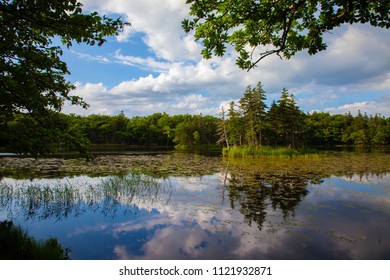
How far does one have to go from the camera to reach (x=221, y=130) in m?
56.0

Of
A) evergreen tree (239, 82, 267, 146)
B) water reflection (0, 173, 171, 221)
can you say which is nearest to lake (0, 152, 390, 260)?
water reflection (0, 173, 171, 221)

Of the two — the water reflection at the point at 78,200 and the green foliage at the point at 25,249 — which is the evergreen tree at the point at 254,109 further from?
the green foliage at the point at 25,249

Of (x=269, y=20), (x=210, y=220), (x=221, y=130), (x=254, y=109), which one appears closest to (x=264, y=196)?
(x=210, y=220)

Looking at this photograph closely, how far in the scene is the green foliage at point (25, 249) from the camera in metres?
5.54

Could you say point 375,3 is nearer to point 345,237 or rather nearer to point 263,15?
point 263,15

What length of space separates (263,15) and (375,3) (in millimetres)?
2632

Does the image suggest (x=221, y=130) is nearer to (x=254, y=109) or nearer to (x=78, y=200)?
(x=254, y=109)

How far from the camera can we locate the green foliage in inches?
218

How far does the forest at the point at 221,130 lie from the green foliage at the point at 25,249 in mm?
2084

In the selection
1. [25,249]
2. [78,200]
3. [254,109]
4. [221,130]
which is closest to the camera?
[25,249]

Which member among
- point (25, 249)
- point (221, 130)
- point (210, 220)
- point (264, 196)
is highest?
point (221, 130)

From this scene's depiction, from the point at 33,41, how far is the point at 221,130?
4997cm

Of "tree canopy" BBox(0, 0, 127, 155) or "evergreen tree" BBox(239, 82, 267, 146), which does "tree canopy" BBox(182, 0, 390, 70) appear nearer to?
"tree canopy" BBox(0, 0, 127, 155)
